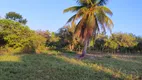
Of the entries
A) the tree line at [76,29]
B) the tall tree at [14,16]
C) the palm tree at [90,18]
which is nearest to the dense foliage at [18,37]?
the tree line at [76,29]

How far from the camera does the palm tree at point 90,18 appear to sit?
56.4 ft

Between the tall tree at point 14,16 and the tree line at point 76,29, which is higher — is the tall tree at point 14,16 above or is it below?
above

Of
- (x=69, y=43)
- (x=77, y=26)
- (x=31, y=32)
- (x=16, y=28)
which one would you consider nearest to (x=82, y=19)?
(x=77, y=26)

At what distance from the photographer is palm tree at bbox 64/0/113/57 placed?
1720 centimetres

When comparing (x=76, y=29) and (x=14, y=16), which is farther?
(x=14, y=16)

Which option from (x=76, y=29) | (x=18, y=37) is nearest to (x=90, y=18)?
(x=76, y=29)

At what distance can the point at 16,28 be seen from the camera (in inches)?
781

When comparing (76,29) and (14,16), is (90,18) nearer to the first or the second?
(76,29)

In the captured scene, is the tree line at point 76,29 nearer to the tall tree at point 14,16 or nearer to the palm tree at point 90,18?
the palm tree at point 90,18

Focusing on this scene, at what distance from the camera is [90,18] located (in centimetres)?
1711

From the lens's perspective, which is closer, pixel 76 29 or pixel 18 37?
pixel 76 29

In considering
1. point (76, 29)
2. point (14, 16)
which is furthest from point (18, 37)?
point (14, 16)

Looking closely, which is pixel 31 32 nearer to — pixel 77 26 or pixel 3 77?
pixel 77 26

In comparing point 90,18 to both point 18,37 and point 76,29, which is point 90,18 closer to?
point 76,29
